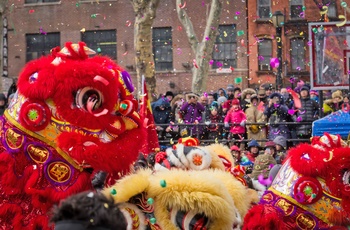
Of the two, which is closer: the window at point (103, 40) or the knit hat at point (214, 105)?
the knit hat at point (214, 105)

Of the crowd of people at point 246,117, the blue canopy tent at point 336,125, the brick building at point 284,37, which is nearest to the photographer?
the blue canopy tent at point 336,125

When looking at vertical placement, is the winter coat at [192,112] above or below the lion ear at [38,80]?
below

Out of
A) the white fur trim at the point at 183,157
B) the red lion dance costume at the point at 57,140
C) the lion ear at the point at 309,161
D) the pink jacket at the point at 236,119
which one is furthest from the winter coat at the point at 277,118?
the red lion dance costume at the point at 57,140

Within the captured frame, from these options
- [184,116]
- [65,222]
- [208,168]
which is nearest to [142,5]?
[184,116]

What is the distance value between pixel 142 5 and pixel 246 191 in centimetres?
1303

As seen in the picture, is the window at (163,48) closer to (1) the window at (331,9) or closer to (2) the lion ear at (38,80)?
(1) the window at (331,9)

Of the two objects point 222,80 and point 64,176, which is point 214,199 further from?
point 222,80

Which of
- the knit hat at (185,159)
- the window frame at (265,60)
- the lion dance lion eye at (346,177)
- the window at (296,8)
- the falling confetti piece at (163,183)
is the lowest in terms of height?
the lion dance lion eye at (346,177)

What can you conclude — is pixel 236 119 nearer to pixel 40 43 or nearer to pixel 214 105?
pixel 214 105

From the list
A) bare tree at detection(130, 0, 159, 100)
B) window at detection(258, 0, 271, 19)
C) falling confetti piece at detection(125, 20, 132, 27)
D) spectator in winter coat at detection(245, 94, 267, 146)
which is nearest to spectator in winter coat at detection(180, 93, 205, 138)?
spectator in winter coat at detection(245, 94, 267, 146)

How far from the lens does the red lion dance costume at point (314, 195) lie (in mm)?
6984

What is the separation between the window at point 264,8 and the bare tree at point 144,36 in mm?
12432

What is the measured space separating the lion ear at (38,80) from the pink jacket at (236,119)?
7562 mm

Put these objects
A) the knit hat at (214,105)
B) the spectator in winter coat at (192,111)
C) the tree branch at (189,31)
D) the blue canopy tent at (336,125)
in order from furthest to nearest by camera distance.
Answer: the tree branch at (189,31)
the knit hat at (214,105)
the spectator in winter coat at (192,111)
the blue canopy tent at (336,125)
